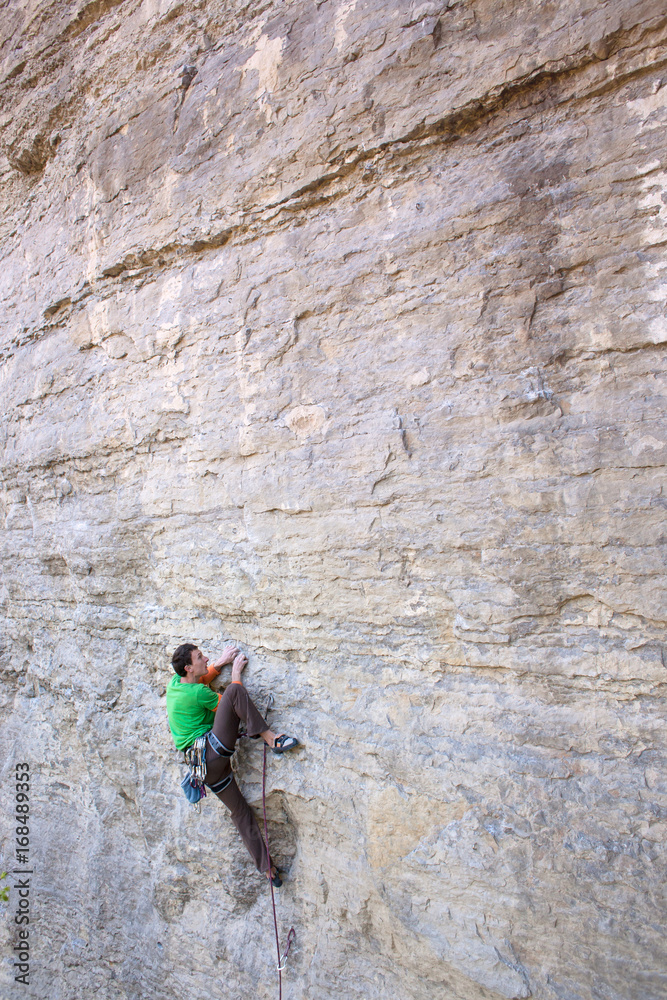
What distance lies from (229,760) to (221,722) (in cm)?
24

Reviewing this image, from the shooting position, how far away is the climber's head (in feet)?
10.1

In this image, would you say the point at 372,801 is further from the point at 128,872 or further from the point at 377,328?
the point at 377,328

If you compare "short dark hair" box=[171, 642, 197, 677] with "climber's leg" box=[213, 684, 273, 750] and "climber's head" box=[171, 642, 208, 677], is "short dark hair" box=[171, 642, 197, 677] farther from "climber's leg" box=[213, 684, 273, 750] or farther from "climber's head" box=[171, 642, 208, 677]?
"climber's leg" box=[213, 684, 273, 750]

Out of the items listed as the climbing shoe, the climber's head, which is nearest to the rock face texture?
the climbing shoe

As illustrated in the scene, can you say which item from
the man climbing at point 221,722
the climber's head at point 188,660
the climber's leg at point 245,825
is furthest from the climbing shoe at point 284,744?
the climber's head at point 188,660

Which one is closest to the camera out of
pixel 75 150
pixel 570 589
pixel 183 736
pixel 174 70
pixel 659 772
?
pixel 659 772

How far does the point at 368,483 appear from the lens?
2.77 meters

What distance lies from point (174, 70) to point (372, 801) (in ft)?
14.0

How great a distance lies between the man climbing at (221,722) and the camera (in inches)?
115

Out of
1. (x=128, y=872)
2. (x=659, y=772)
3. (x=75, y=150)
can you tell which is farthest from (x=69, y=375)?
(x=659, y=772)

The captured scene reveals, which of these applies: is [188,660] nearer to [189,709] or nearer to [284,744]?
[189,709]

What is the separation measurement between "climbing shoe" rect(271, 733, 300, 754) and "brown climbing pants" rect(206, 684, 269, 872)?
0.30ft

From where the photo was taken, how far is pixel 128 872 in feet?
12.0

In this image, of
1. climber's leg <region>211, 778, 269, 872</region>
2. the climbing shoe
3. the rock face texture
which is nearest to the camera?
the rock face texture
